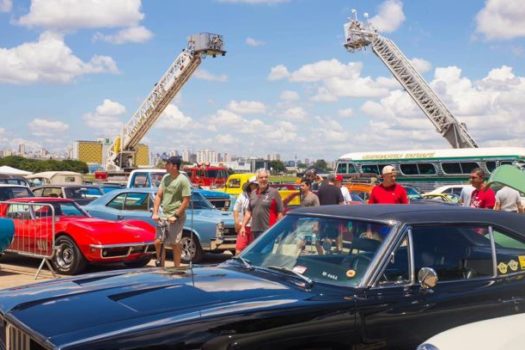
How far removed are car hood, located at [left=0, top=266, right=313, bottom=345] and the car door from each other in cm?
48

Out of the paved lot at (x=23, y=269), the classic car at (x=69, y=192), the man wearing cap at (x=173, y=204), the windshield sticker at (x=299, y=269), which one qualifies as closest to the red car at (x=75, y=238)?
the paved lot at (x=23, y=269)

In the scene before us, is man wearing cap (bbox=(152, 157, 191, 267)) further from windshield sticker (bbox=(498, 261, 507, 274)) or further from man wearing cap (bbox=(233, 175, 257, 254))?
windshield sticker (bbox=(498, 261, 507, 274))

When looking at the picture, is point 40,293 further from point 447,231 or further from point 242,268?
point 447,231

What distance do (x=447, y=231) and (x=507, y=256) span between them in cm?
53

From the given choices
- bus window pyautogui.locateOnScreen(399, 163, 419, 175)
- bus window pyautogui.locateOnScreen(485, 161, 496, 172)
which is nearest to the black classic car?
bus window pyautogui.locateOnScreen(485, 161, 496, 172)

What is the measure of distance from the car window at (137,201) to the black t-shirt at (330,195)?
11.8 feet

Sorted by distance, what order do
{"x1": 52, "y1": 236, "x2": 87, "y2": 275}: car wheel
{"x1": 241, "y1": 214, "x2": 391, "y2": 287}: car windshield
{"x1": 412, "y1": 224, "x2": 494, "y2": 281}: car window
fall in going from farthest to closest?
{"x1": 52, "y1": 236, "x2": 87, "y2": 275}: car wheel → {"x1": 412, "y1": 224, "x2": 494, "y2": 281}: car window → {"x1": 241, "y1": 214, "x2": 391, "y2": 287}: car windshield

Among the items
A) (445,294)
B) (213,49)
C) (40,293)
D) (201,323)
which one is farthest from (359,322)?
(213,49)

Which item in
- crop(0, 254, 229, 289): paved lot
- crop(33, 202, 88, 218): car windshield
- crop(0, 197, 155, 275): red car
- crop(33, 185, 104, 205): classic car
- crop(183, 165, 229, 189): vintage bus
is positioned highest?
crop(183, 165, 229, 189): vintage bus

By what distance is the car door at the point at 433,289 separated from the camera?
362 cm

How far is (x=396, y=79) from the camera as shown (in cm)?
3812

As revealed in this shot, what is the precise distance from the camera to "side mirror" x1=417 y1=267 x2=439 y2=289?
12.0 feet

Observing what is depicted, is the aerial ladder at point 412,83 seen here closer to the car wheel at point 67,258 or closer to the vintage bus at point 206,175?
the vintage bus at point 206,175

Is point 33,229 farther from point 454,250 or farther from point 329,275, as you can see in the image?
point 454,250
